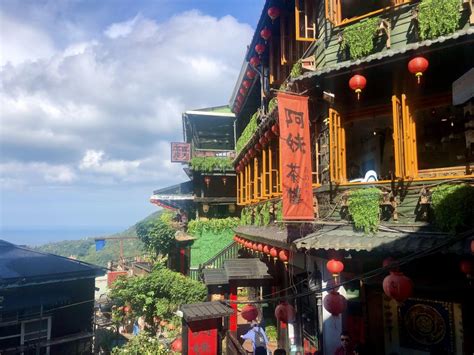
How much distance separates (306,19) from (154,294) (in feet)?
45.1

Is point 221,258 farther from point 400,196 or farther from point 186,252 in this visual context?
point 400,196

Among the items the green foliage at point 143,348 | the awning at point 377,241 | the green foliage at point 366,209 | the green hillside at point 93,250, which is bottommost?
the green hillside at point 93,250

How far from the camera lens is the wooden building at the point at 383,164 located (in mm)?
7453

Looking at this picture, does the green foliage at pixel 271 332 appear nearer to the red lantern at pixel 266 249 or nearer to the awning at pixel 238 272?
the awning at pixel 238 272

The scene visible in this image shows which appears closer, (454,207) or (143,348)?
(454,207)

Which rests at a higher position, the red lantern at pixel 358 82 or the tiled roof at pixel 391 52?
the tiled roof at pixel 391 52

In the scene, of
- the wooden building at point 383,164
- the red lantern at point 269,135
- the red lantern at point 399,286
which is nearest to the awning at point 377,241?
the wooden building at point 383,164

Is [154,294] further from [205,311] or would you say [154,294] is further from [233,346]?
[205,311]

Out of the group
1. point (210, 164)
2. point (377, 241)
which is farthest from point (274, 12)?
point (210, 164)

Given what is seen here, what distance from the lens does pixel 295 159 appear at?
8.50m

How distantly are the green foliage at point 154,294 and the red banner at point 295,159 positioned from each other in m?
10.9

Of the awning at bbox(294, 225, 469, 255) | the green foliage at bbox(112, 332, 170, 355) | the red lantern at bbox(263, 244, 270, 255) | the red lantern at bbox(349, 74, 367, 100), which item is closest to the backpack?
the red lantern at bbox(263, 244, 270, 255)

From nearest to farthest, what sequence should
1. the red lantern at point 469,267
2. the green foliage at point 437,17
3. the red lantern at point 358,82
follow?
the red lantern at point 469,267, the green foliage at point 437,17, the red lantern at point 358,82

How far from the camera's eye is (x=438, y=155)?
10.4 metres
